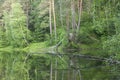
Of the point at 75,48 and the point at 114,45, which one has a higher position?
the point at 114,45

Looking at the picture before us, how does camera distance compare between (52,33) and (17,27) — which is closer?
(52,33)

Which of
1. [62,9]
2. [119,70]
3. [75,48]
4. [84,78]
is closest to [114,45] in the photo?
[119,70]

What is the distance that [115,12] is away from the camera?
21.9 meters

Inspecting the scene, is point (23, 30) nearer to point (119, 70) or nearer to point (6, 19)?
point (6, 19)

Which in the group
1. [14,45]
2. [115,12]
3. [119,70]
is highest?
[115,12]

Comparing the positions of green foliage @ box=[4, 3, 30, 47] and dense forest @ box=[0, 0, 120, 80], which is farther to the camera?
green foliage @ box=[4, 3, 30, 47]

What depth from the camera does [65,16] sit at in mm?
54438

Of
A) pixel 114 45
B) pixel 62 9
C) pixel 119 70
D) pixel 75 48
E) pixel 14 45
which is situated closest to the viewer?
pixel 119 70

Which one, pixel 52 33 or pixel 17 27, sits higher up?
pixel 17 27

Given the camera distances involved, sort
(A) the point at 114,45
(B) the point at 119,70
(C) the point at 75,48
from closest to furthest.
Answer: (B) the point at 119,70 < (A) the point at 114,45 < (C) the point at 75,48

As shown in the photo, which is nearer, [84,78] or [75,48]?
[84,78]

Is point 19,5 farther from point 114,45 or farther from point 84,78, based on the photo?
point 84,78

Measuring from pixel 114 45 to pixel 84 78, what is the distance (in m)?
5.70

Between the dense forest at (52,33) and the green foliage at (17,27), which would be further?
the green foliage at (17,27)
